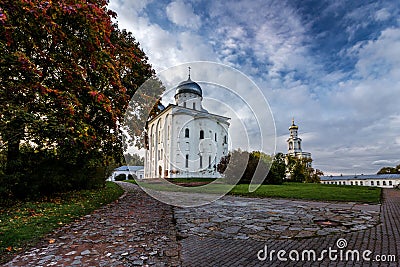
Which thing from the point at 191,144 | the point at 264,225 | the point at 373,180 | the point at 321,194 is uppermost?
the point at 191,144

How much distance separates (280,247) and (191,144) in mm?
2657

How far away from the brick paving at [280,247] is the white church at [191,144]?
1.82 meters

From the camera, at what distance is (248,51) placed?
901 cm

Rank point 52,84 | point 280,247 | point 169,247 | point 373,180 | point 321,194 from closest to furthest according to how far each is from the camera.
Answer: point 280,247
point 169,247
point 52,84
point 321,194
point 373,180

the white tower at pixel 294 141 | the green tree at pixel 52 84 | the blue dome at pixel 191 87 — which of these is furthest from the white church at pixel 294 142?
the blue dome at pixel 191 87

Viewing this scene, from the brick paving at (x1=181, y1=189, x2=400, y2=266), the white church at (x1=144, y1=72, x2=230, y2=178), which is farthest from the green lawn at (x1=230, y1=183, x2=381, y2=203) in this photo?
the white church at (x1=144, y1=72, x2=230, y2=178)

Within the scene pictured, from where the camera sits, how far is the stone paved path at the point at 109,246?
3377mm

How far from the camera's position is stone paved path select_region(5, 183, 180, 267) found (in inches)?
133

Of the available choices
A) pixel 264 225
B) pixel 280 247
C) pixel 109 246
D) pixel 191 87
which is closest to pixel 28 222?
pixel 109 246

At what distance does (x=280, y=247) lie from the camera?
152 inches

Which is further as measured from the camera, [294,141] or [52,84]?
[294,141]

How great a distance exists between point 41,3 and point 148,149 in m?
4.45

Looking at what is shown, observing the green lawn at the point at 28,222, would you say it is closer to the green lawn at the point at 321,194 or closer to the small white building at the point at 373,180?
the green lawn at the point at 321,194

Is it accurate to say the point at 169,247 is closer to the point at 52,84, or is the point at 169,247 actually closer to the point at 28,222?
the point at 28,222
